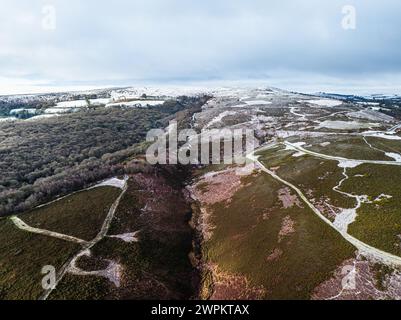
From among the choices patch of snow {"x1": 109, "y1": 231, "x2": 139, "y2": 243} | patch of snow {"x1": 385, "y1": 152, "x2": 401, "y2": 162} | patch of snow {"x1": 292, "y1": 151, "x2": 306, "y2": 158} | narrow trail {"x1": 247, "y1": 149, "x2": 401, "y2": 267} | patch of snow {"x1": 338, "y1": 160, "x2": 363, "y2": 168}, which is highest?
patch of snow {"x1": 385, "y1": 152, "x2": 401, "y2": 162}

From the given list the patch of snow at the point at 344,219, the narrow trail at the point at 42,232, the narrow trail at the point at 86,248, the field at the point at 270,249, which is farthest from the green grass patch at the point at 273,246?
the narrow trail at the point at 42,232

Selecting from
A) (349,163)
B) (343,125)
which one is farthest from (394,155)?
(343,125)

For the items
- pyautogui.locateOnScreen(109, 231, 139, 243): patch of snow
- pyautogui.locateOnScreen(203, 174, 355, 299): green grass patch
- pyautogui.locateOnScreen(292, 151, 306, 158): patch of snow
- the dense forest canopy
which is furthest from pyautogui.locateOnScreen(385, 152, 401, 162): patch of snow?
the dense forest canopy

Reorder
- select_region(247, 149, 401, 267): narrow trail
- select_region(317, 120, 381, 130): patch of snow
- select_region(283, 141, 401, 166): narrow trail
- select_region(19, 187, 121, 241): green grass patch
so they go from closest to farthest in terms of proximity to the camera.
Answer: select_region(247, 149, 401, 267): narrow trail < select_region(19, 187, 121, 241): green grass patch < select_region(283, 141, 401, 166): narrow trail < select_region(317, 120, 381, 130): patch of snow

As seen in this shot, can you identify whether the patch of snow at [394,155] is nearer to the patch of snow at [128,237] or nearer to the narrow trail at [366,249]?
the narrow trail at [366,249]

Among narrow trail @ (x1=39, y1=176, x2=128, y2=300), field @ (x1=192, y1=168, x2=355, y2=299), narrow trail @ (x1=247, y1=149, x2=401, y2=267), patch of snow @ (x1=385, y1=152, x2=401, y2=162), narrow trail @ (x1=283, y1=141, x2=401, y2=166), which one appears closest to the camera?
narrow trail @ (x1=247, y1=149, x2=401, y2=267)

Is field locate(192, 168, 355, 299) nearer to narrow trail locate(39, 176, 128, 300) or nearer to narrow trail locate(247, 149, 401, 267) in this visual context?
narrow trail locate(247, 149, 401, 267)

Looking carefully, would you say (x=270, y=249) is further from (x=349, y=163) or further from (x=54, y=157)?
(x=54, y=157)

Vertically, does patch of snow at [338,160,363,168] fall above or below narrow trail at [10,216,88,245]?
above

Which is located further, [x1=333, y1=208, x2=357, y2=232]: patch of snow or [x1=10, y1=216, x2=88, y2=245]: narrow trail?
[x1=10, y1=216, x2=88, y2=245]: narrow trail

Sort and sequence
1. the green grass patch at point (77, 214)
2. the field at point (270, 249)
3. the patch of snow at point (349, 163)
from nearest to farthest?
the field at point (270, 249) → the green grass patch at point (77, 214) → the patch of snow at point (349, 163)
